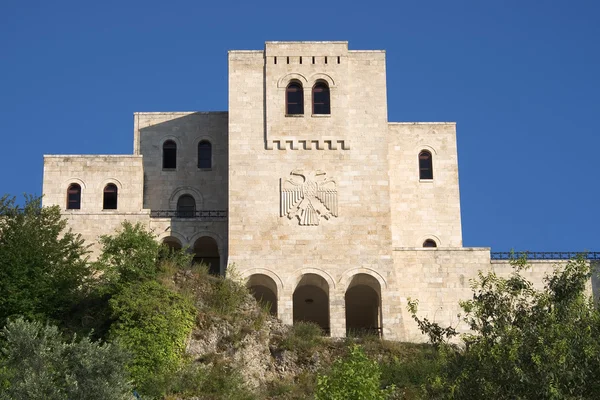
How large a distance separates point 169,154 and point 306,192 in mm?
9014

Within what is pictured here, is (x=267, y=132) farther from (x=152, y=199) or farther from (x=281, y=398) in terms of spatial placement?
(x=281, y=398)

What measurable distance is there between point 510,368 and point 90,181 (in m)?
30.6

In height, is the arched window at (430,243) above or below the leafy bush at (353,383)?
above

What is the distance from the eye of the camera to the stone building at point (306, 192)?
51.5 meters

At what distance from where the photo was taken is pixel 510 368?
99.5 ft

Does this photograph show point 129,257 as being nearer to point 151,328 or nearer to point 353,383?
point 151,328

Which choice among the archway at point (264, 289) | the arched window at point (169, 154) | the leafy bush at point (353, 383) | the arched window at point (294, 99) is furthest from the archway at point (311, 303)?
the leafy bush at point (353, 383)

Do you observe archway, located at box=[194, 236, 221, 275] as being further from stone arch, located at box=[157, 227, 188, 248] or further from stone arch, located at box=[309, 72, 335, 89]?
stone arch, located at box=[309, 72, 335, 89]

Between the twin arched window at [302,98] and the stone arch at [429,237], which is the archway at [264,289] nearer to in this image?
the stone arch at [429,237]

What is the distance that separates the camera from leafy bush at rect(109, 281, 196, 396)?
42.5m

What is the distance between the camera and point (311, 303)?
183 feet

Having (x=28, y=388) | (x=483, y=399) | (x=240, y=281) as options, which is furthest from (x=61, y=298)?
(x=483, y=399)

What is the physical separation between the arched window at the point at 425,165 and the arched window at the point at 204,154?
10241mm

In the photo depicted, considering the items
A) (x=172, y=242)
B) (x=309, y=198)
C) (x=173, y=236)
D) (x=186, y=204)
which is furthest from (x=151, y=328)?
(x=186, y=204)
